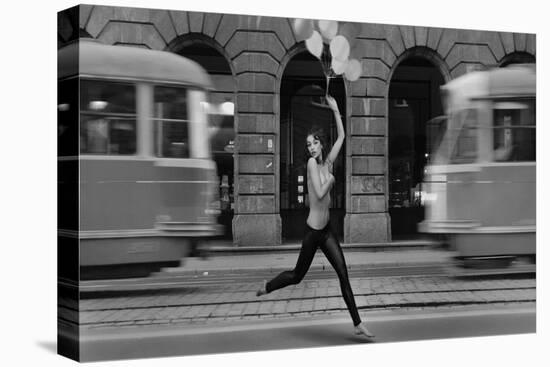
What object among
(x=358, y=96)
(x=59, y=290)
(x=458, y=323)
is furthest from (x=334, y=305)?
(x=59, y=290)

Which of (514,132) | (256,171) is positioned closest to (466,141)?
(514,132)

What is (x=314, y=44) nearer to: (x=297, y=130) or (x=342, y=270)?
(x=297, y=130)

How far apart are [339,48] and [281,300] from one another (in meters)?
3.51

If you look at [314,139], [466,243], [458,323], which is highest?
[314,139]

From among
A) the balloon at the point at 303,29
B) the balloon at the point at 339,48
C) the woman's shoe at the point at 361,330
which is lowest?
the woman's shoe at the point at 361,330

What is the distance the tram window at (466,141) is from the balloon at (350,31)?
1898 millimetres

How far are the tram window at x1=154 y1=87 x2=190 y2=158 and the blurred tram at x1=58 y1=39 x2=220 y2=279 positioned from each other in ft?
0.04

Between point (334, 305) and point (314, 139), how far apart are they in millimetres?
2262

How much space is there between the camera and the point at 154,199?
1134 cm

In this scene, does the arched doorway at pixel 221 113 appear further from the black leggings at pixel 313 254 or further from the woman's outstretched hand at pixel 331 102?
the woman's outstretched hand at pixel 331 102

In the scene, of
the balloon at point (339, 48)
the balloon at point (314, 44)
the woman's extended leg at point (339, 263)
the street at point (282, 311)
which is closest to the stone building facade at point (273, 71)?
the balloon at point (314, 44)

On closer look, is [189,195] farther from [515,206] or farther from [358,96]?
[515,206]

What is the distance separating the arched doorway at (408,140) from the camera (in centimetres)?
1271

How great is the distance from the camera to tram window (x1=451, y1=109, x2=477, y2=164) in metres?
13.0
